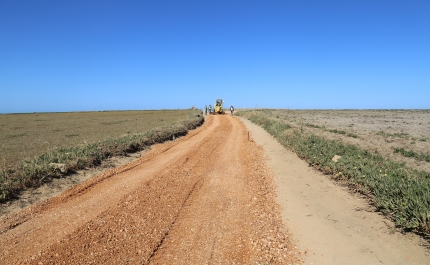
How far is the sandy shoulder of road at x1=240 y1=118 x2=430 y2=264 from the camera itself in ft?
14.3

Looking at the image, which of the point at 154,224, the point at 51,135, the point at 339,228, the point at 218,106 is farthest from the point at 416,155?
the point at 218,106

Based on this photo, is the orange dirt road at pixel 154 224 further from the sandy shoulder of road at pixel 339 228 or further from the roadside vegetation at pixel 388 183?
the roadside vegetation at pixel 388 183

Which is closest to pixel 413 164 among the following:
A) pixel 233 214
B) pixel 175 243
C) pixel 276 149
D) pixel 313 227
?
pixel 276 149

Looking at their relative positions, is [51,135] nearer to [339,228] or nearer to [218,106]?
[339,228]

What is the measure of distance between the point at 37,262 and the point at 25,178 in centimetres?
437

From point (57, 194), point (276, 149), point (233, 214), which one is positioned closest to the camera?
point (233, 214)

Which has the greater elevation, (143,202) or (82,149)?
(82,149)

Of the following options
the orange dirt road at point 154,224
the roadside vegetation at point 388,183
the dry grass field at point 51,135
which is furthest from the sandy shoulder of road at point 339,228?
the dry grass field at point 51,135

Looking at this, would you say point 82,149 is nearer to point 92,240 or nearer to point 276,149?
point 92,240

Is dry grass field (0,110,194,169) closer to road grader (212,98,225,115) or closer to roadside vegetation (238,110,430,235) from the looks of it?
roadside vegetation (238,110,430,235)

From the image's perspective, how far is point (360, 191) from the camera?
700 cm

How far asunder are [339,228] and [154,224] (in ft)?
12.5

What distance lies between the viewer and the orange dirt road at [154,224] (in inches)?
173

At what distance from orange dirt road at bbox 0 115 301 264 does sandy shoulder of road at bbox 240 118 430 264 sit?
39 centimetres
